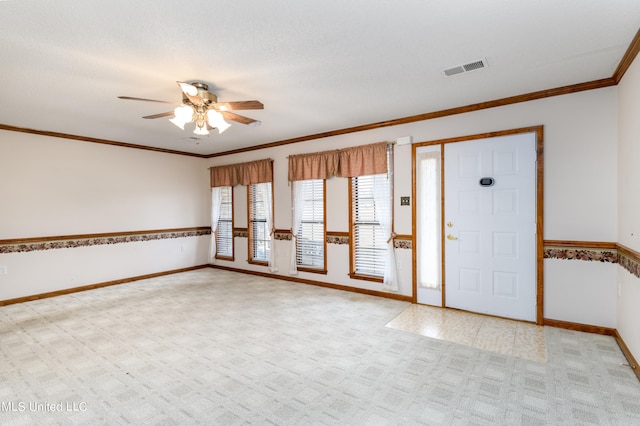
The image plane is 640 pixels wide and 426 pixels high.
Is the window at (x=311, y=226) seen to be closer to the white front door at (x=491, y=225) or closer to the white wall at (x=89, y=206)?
the white front door at (x=491, y=225)

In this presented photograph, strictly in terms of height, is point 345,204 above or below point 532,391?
above

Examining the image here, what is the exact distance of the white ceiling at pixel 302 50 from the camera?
6.89 feet

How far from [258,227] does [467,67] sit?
194 inches

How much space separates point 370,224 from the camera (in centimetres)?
514

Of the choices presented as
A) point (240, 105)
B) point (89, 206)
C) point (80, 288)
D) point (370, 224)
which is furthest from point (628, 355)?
point (89, 206)

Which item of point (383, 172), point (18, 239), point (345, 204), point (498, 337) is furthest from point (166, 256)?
point (498, 337)

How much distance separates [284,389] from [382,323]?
1.73m

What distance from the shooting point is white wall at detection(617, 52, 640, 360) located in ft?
8.76

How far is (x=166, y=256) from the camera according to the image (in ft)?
22.1

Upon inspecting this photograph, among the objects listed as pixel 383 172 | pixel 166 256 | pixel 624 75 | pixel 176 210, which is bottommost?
pixel 166 256

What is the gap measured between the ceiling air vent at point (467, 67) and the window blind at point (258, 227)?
4453 millimetres

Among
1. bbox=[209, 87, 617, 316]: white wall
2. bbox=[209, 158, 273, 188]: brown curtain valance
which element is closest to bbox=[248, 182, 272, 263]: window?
bbox=[209, 158, 273, 188]: brown curtain valance

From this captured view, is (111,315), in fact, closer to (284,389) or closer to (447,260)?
(284,389)
